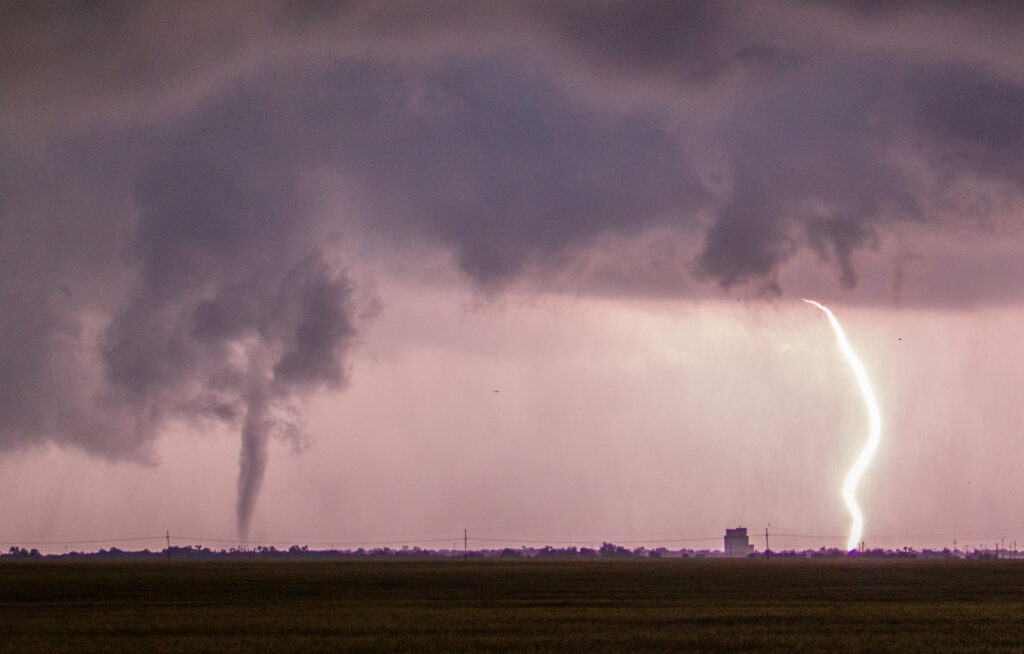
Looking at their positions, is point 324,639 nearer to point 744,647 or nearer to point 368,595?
point 744,647

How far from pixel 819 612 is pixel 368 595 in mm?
34207

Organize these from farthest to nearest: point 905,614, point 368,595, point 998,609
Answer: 1. point 368,595
2. point 998,609
3. point 905,614

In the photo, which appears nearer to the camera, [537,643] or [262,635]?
Answer: [537,643]

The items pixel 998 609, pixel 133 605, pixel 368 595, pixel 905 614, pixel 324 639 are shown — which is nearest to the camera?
pixel 324 639

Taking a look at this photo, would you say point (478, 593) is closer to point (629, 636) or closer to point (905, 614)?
point (905, 614)

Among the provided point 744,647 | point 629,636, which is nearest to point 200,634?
point 629,636

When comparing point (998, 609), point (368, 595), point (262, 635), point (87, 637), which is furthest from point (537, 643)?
point (368, 595)

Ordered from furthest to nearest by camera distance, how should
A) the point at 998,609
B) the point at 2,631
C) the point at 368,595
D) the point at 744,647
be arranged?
the point at 368,595, the point at 998,609, the point at 2,631, the point at 744,647

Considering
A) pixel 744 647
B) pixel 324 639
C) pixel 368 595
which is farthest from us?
pixel 368 595

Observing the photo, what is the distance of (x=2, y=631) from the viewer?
164 feet

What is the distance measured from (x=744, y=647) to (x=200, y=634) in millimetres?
21543

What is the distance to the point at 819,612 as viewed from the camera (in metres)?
59.5

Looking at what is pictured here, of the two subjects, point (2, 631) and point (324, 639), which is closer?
point (324, 639)

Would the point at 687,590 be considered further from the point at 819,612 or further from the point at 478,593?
the point at 819,612
